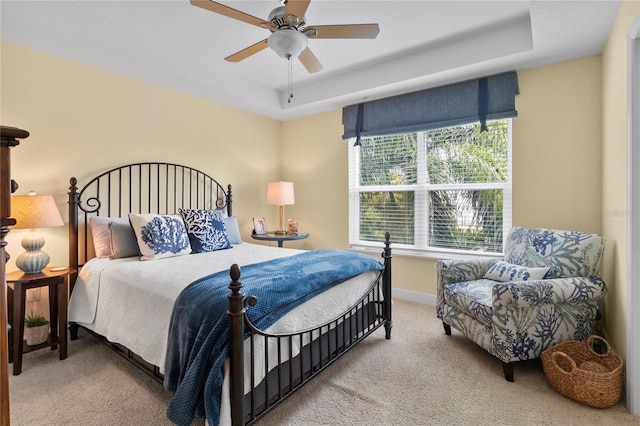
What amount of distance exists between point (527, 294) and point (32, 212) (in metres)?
3.15

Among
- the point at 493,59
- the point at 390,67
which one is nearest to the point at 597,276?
the point at 493,59

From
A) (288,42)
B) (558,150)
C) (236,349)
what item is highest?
(288,42)

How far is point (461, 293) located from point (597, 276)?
0.85 metres

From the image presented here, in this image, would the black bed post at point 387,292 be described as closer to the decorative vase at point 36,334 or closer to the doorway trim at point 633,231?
the doorway trim at point 633,231

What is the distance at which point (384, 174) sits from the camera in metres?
3.86

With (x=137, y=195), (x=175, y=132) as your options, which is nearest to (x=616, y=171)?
(x=175, y=132)

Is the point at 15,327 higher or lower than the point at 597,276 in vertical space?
lower

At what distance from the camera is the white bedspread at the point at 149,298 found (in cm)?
173

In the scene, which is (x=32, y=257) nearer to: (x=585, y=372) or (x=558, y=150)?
(x=585, y=372)

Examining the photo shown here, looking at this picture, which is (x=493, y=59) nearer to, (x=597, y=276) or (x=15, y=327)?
(x=597, y=276)

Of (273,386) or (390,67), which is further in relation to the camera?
(390,67)

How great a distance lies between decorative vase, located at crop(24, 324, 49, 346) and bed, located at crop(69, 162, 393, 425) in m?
0.19

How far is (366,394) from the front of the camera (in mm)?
1894

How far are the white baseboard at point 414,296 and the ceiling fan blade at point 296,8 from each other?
2.85 meters
